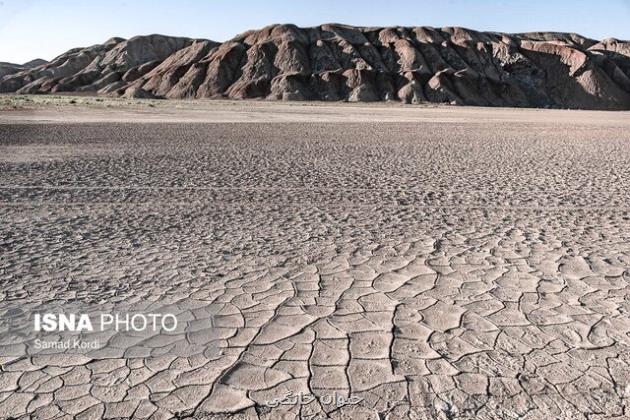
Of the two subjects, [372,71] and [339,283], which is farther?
[372,71]

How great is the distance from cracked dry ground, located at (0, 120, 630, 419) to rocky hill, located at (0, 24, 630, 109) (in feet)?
210

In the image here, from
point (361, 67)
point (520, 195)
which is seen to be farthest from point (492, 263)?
point (361, 67)

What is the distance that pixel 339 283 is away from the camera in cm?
511

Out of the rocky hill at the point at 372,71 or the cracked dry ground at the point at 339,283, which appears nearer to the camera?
the cracked dry ground at the point at 339,283

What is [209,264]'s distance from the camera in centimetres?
560

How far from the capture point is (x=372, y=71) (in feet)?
254

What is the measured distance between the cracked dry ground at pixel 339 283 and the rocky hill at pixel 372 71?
6390 cm

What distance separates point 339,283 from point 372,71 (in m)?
75.3

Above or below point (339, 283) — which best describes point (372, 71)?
above

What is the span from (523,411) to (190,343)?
2142 mm

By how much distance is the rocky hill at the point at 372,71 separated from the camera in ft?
248

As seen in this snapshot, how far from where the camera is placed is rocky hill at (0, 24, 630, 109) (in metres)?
75.7

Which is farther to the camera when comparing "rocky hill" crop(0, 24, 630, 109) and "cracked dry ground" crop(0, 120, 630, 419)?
"rocky hill" crop(0, 24, 630, 109)

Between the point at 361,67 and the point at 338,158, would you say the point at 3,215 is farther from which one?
the point at 361,67
